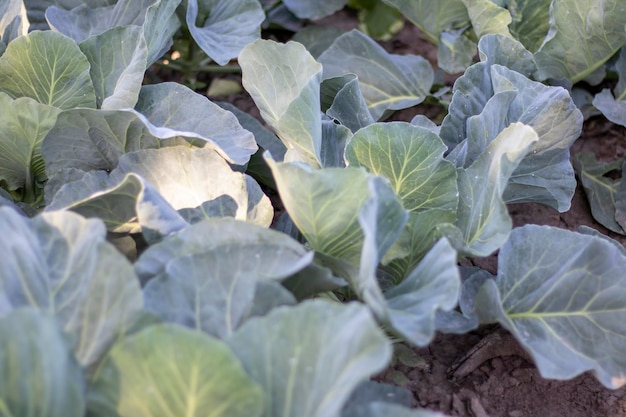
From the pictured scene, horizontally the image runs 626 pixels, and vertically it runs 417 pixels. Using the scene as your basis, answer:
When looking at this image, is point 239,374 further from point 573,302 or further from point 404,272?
point 573,302

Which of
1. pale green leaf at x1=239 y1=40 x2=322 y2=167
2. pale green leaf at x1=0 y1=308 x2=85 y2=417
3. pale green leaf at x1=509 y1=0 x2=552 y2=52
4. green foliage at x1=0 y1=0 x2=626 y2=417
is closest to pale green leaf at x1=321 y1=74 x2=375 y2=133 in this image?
green foliage at x1=0 y1=0 x2=626 y2=417

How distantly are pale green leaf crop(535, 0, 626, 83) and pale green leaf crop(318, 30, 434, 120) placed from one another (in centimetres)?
32

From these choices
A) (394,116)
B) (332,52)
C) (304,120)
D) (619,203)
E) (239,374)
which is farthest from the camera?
(394,116)

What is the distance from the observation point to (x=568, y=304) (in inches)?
51.5

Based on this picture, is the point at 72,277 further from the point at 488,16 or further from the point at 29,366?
the point at 488,16

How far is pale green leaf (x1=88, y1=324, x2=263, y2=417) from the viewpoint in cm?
89

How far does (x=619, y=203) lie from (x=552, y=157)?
0.33 meters

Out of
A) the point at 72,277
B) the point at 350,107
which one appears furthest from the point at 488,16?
the point at 72,277

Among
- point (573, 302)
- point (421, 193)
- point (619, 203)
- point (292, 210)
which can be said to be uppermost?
point (292, 210)

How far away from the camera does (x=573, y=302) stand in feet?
4.28

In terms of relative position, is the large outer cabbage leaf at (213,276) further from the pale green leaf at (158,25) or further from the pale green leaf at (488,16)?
the pale green leaf at (488,16)

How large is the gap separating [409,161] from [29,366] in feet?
2.62

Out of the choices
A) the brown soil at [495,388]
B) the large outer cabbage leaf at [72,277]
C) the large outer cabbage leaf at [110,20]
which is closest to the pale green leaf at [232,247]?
the large outer cabbage leaf at [72,277]

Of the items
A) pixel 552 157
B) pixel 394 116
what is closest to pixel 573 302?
pixel 552 157
